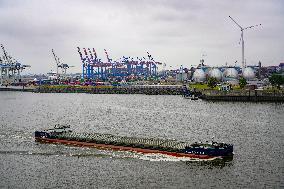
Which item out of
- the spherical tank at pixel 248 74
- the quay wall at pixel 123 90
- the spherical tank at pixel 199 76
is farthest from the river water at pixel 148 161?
the spherical tank at pixel 248 74

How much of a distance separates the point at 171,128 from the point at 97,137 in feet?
41.5

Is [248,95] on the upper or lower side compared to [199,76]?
lower

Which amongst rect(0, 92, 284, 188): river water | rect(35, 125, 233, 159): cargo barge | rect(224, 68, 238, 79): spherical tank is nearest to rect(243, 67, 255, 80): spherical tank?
rect(224, 68, 238, 79): spherical tank

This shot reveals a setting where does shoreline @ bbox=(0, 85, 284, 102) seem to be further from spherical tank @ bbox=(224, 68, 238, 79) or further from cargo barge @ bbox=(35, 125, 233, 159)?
spherical tank @ bbox=(224, 68, 238, 79)

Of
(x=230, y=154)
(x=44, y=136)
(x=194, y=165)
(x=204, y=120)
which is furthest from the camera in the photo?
(x=204, y=120)

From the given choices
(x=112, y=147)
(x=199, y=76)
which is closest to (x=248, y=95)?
(x=112, y=147)

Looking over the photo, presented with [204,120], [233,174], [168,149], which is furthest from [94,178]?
[204,120]

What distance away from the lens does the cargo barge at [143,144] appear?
1174 inches

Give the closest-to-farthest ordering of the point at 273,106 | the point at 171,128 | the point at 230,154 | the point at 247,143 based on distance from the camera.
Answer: the point at 230,154 → the point at 247,143 → the point at 171,128 → the point at 273,106

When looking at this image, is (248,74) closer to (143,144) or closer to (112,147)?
(112,147)

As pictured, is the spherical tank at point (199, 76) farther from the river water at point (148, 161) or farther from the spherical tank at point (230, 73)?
the river water at point (148, 161)

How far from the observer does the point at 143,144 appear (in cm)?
3262

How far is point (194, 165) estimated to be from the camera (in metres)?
28.6

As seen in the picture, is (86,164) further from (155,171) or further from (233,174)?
(233,174)
